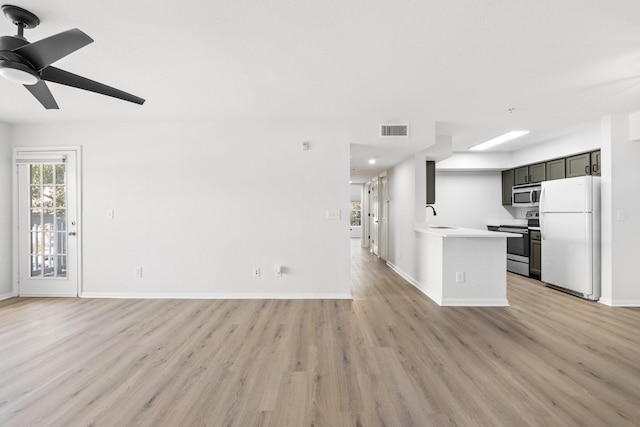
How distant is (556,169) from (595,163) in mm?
684

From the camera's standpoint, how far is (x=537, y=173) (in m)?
5.23

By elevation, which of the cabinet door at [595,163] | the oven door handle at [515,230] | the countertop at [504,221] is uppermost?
the cabinet door at [595,163]

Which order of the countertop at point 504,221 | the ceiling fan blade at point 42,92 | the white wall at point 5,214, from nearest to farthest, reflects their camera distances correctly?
the ceiling fan blade at point 42,92, the white wall at point 5,214, the countertop at point 504,221

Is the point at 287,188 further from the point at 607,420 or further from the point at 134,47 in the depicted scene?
the point at 607,420

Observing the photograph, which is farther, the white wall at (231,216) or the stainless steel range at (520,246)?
the stainless steel range at (520,246)

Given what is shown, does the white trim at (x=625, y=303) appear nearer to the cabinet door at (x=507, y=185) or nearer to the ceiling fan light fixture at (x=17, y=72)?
the cabinet door at (x=507, y=185)

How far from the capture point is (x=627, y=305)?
141 inches

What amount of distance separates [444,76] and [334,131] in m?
1.57

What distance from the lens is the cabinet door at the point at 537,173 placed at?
A: 16.7 feet

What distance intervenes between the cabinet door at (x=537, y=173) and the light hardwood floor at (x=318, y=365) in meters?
2.48

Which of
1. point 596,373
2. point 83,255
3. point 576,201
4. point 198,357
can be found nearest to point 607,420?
point 596,373

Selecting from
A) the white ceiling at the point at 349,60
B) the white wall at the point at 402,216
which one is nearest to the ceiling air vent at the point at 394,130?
the white ceiling at the point at 349,60

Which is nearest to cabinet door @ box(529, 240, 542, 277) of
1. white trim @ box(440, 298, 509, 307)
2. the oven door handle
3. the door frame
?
the oven door handle

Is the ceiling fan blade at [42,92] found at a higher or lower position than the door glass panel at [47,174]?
higher
